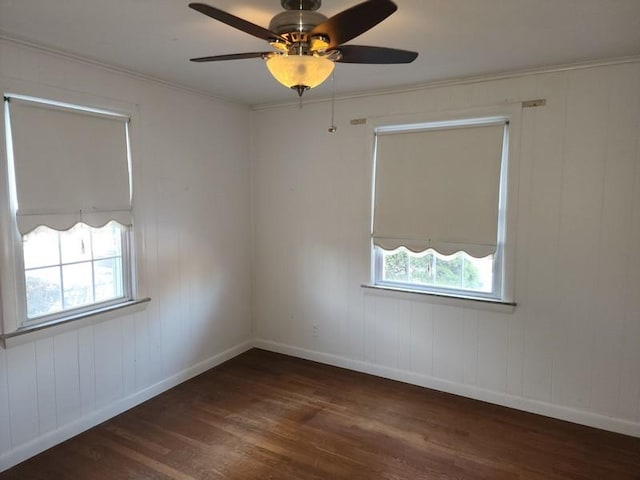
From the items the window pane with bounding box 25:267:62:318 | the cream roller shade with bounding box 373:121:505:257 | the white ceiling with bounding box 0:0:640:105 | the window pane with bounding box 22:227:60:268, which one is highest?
the white ceiling with bounding box 0:0:640:105

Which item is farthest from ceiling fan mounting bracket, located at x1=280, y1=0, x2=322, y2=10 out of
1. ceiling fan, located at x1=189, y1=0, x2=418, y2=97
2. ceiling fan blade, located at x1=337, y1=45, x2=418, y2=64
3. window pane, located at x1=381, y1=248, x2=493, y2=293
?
window pane, located at x1=381, y1=248, x2=493, y2=293

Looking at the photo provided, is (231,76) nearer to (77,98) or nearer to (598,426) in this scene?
(77,98)

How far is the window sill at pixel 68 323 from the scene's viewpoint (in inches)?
98.6

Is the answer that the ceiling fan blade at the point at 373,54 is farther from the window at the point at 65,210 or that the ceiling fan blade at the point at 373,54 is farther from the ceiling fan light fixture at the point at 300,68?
the window at the point at 65,210

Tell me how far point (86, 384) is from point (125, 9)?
7.90ft

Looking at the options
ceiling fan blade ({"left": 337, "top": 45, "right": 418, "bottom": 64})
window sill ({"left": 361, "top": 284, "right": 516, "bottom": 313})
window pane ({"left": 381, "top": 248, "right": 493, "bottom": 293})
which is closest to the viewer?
ceiling fan blade ({"left": 337, "top": 45, "right": 418, "bottom": 64})

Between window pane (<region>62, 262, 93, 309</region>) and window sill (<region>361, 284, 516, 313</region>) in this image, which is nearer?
window pane (<region>62, 262, 93, 309</region>)

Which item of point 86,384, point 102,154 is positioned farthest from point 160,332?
point 102,154

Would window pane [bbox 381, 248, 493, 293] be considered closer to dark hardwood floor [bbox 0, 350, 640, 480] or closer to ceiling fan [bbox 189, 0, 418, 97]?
dark hardwood floor [bbox 0, 350, 640, 480]

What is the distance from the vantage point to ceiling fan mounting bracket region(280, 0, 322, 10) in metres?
1.88

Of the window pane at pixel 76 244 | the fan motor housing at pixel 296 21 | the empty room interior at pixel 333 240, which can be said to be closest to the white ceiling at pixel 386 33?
the empty room interior at pixel 333 240

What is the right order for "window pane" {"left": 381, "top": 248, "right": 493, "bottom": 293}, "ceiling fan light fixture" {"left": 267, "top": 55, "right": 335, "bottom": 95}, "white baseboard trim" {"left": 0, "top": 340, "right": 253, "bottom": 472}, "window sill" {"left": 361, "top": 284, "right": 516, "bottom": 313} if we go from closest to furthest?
1. "ceiling fan light fixture" {"left": 267, "top": 55, "right": 335, "bottom": 95}
2. "white baseboard trim" {"left": 0, "top": 340, "right": 253, "bottom": 472}
3. "window sill" {"left": 361, "top": 284, "right": 516, "bottom": 313}
4. "window pane" {"left": 381, "top": 248, "right": 493, "bottom": 293}

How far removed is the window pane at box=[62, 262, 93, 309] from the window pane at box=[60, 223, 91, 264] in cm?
5

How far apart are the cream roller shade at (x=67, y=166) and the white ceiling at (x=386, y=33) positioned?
434 millimetres
